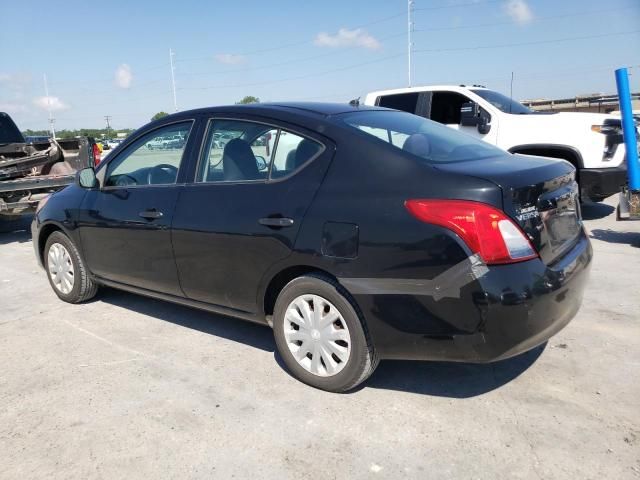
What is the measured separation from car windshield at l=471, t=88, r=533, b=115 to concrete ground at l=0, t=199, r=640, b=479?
4.60 meters

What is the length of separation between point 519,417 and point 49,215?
13.8 ft

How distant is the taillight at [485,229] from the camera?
2.51m

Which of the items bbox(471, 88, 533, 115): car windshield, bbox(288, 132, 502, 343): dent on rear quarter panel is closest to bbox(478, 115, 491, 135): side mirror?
bbox(471, 88, 533, 115): car windshield

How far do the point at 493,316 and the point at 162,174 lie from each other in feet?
8.50

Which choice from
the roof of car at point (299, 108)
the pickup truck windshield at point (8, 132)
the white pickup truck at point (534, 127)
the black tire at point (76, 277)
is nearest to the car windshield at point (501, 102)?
the white pickup truck at point (534, 127)

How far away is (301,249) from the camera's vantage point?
2.99 meters

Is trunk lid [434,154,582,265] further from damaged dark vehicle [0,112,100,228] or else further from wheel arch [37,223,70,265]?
damaged dark vehicle [0,112,100,228]

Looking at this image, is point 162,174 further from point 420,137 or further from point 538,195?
point 538,195

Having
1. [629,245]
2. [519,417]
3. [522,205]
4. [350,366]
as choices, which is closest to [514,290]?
[522,205]

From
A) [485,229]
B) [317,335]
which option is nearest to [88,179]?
[317,335]

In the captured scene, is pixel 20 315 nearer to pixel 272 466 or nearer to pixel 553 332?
pixel 272 466

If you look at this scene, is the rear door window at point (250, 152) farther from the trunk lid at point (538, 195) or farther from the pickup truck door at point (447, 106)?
the pickup truck door at point (447, 106)

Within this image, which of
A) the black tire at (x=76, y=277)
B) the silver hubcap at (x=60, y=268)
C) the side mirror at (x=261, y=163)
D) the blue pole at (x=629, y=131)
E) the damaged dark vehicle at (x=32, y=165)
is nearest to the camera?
the side mirror at (x=261, y=163)

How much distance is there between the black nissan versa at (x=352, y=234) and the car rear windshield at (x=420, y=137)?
0.06 ft
